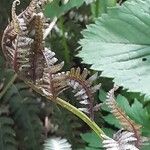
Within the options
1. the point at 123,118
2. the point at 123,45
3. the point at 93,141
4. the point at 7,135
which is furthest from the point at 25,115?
the point at 123,118

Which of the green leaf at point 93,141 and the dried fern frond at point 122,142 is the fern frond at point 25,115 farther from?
the dried fern frond at point 122,142

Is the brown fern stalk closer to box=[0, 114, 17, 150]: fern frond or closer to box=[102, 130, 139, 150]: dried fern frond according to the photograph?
box=[102, 130, 139, 150]: dried fern frond

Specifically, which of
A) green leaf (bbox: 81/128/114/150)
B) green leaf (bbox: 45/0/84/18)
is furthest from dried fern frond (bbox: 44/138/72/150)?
green leaf (bbox: 45/0/84/18)

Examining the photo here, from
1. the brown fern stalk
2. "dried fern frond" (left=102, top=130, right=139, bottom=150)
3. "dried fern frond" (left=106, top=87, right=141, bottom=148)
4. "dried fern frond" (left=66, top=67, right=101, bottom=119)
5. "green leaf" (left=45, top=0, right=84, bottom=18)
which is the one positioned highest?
"green leaf" (left=45, top=0, right=84, bottom=18)

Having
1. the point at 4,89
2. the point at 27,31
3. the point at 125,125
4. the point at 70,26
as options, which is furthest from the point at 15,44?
the point at 70,26

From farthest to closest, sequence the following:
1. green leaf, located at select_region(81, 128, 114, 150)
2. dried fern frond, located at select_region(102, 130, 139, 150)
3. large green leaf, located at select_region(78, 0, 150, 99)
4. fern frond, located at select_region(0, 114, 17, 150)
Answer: fern frond, located at select_region(0, 114, 17, 150)
green leaf, located at select_region(81, 128, 114, 150)
large green leaf, located at select_region(78, 0, 150, 99)
dried fern frond, located at select_region(102, 130, 139, 150)

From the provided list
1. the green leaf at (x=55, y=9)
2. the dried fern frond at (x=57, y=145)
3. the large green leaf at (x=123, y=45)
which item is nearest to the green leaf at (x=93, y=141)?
the dried fern frond at (x=57, y=145)
